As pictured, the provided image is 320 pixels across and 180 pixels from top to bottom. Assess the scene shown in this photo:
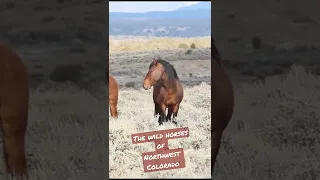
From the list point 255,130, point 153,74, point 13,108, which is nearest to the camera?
point 13,108

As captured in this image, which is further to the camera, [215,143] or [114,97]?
[215,143]

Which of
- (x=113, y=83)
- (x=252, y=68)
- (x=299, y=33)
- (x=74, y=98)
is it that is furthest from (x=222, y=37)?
(x=74, y=98)

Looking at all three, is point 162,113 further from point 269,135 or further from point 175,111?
point 269,135

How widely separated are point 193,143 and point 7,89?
41.7 inches

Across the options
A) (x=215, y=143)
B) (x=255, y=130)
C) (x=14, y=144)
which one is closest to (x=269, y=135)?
(x=255, y=130)

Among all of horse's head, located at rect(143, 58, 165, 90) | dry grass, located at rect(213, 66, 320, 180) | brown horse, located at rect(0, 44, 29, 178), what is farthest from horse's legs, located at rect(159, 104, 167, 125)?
brown horse, located at rect(0, 44, 29, 178)

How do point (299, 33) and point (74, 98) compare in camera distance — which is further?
point (299, 33)

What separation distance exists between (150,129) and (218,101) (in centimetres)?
42

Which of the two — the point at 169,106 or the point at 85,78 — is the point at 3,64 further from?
the point at 169,106

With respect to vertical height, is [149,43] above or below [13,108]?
above

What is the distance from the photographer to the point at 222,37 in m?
2.90

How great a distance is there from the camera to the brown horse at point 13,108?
8.84 feet

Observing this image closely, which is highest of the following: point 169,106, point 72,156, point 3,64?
point 3,64

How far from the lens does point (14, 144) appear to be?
278cm
